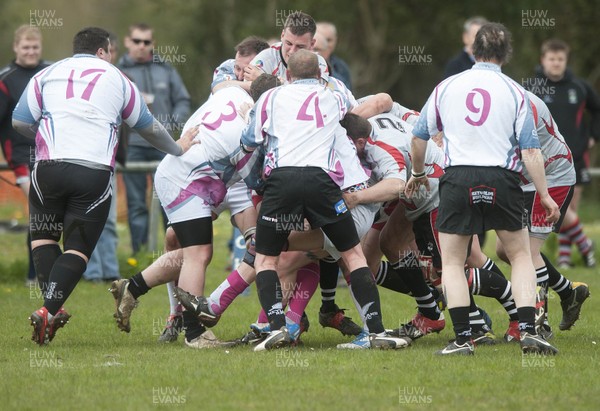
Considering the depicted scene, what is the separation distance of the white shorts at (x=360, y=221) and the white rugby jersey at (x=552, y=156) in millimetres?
1246

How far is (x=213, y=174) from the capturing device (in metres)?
8.12

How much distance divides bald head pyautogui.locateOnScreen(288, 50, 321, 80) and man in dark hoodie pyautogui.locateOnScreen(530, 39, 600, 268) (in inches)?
212

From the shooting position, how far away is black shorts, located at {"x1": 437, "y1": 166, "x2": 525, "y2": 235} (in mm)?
7125

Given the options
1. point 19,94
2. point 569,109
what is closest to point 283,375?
point 19,94

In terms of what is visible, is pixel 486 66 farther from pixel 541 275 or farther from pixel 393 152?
pixel 541 275

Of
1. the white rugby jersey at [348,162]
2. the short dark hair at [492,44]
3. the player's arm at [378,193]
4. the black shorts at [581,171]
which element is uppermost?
the short dark hair at [492,44]

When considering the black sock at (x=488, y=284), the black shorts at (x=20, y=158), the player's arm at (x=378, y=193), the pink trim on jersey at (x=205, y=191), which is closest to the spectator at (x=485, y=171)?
the player's arm at (x=378, y=193)

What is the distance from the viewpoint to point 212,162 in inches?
316

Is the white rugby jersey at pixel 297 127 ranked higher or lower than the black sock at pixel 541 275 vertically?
higher

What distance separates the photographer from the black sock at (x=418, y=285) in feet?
27.9

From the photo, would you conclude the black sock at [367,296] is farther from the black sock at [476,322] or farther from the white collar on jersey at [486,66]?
the white collar on jersey at [486,66]

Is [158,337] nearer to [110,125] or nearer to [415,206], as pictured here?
[110,125]

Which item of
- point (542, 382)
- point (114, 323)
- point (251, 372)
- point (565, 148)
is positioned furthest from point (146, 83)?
point (542, 382)

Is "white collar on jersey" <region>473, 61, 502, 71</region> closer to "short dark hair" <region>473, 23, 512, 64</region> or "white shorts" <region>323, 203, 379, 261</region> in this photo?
"short dark hair" <region>473, 23, 512, 64</region>
